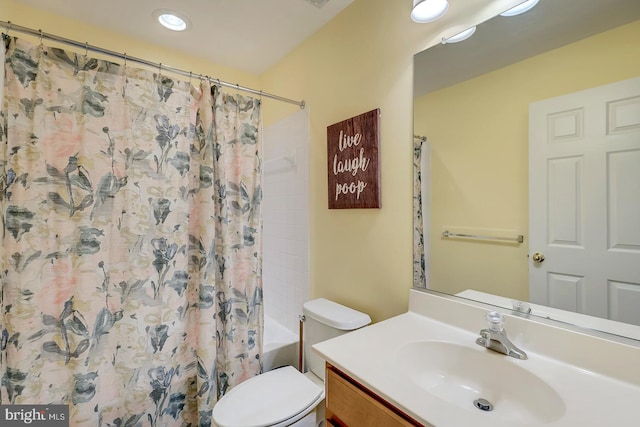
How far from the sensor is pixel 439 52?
3.81 feet

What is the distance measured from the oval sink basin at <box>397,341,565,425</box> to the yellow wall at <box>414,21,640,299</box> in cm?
26

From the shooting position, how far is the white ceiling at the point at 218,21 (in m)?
1.58

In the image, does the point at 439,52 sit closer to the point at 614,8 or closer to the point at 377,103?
the point at 377,103

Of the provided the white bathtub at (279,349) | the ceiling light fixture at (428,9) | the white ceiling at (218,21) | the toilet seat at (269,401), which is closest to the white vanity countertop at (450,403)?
the toilet seat at (269,401)

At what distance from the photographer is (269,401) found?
4.09 ft

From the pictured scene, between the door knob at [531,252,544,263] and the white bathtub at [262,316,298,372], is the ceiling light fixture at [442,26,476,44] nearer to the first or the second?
the door knob at [531,252,544,263]

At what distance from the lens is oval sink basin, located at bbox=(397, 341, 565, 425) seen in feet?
2.45

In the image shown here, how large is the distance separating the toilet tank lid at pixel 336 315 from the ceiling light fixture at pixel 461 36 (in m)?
1.29

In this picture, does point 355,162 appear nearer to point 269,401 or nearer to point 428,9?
point 428,9

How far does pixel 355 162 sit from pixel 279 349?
1351 millimetres

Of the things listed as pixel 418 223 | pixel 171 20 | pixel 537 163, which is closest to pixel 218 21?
pixel 171 20

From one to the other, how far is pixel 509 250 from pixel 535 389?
0.44 meters

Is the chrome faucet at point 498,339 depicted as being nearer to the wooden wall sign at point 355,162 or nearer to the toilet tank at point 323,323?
the toilet tank at point 323,323

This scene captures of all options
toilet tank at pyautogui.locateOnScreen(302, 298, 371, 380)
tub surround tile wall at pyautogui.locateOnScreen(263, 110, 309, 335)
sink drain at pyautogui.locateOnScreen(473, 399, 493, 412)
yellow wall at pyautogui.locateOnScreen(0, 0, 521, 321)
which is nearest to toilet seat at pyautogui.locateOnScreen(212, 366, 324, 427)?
toilet tank at pyautogui.locateOnScreen(302, 298, 371, 380)
